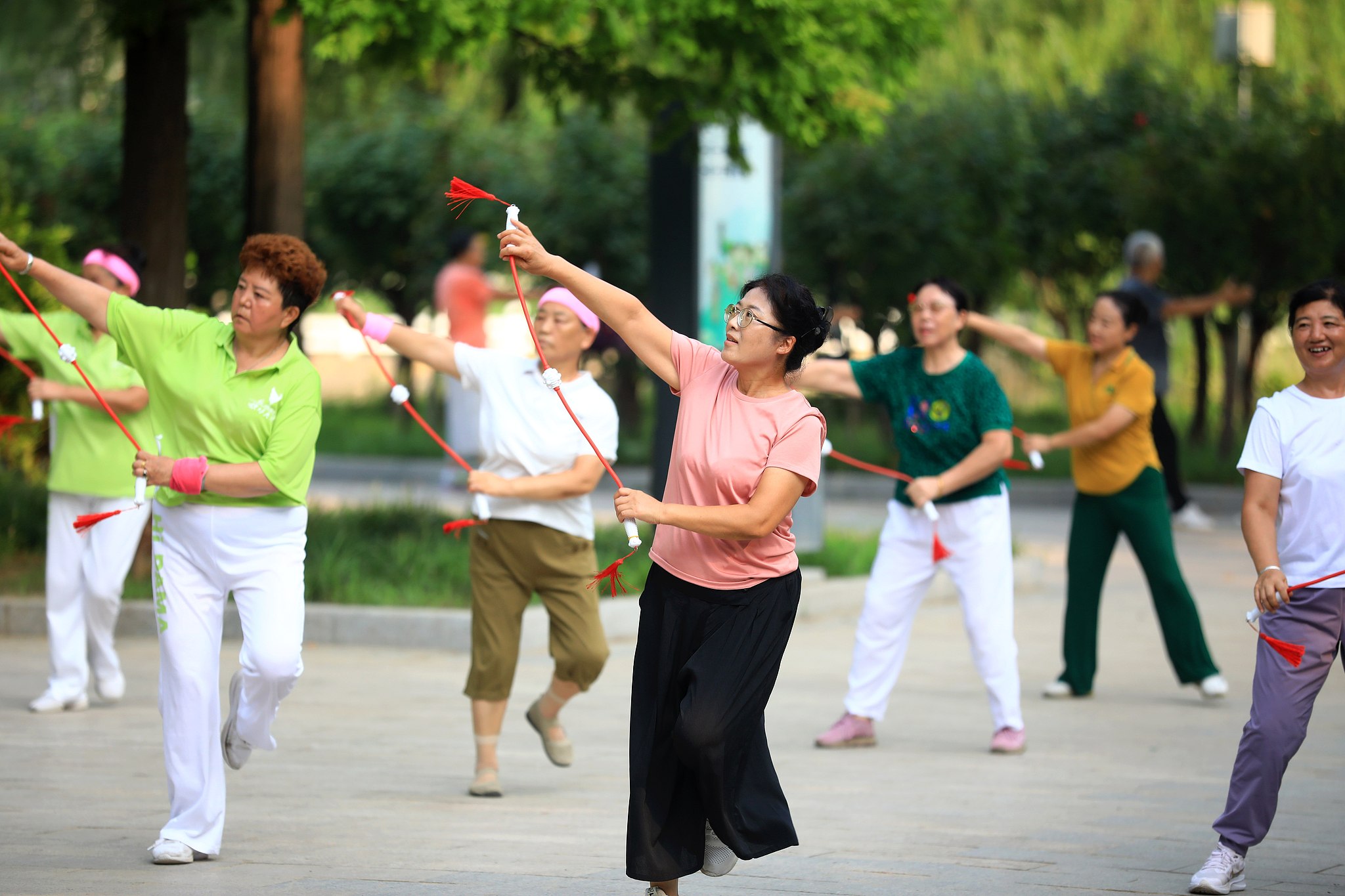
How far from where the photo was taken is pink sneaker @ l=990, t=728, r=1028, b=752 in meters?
7.36

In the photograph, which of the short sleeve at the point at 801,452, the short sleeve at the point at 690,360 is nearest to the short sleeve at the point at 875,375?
the short sleeve at the point at 690,360

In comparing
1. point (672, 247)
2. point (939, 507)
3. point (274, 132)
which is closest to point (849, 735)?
point (939, 507)

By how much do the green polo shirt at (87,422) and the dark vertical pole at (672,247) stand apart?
191 inches

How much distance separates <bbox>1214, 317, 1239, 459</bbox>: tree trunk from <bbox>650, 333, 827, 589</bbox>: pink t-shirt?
15417 millimetres

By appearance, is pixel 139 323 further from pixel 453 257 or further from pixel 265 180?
pixel 453 257

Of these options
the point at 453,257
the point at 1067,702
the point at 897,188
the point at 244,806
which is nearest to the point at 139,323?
the point at 244,806

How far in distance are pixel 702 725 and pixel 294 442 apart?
67.7 inches

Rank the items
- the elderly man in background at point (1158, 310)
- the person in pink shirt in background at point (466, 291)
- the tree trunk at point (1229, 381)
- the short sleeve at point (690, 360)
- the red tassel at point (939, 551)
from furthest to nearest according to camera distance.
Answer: the tree trunk at point (1229, 381) → the person in pink shirt in background at point (466, 291) → the elderly man in background at point (1158, 310) → the red tassel at point (939, 551) → the short sleeve at point (690, 360)

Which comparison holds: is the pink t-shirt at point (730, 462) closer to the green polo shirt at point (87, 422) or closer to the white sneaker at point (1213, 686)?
the green polo shirt at point (87, 422)

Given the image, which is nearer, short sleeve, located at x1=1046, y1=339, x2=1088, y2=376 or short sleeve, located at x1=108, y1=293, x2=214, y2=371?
short sleeve, located at x1=108, y1=293, x2=214, y2=371

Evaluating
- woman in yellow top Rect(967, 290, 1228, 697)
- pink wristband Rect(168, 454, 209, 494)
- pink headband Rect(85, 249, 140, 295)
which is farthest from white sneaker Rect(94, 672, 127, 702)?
woman in yellow top Rect(967, 290, 1228, 697)

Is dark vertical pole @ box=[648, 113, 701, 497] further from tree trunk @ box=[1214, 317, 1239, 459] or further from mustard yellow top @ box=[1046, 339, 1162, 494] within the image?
tree trunk @ box=[1214, 317, 1239, 459]

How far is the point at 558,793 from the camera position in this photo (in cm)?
652

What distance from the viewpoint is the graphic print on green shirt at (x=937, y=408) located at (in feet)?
24.6
